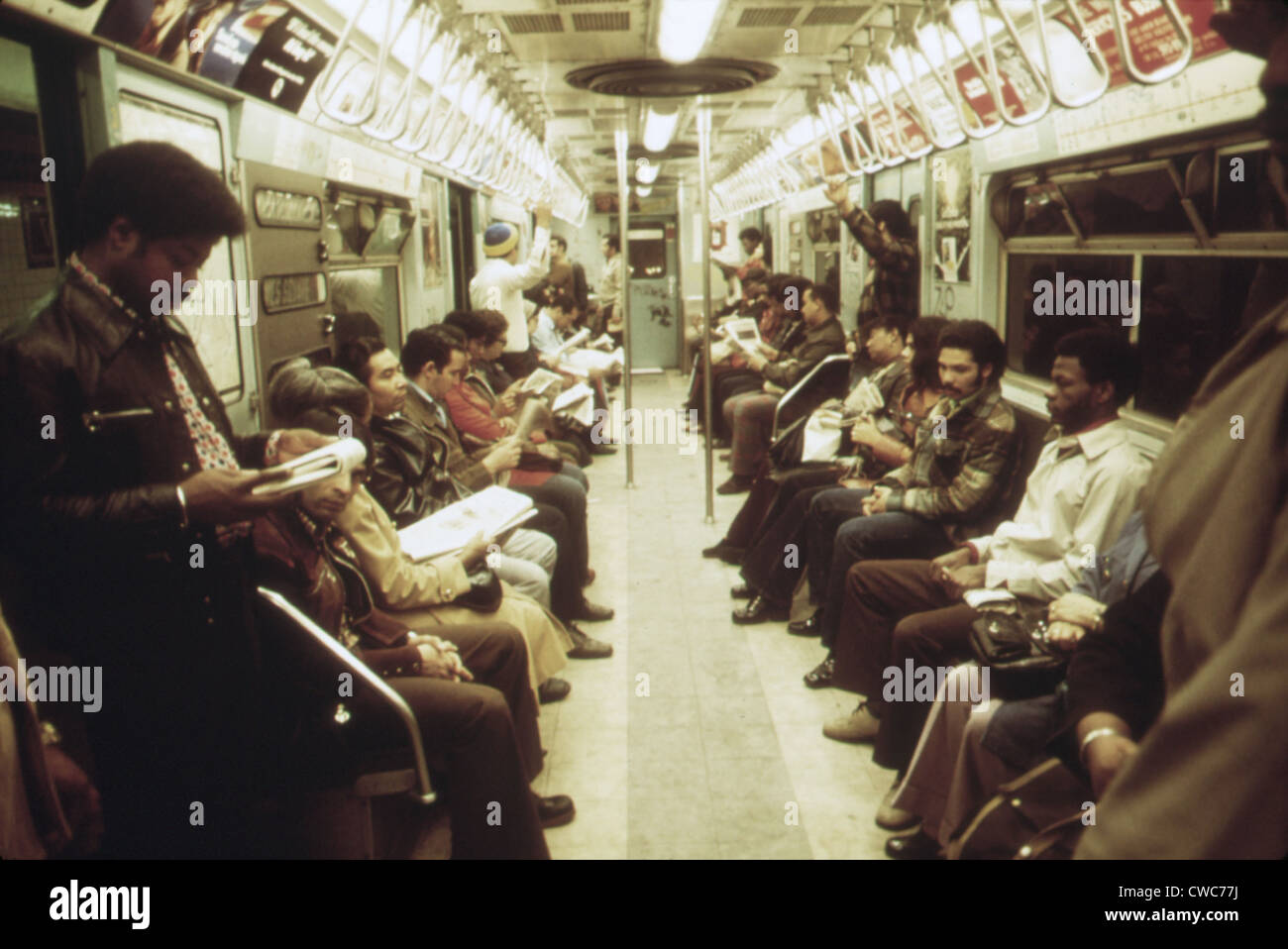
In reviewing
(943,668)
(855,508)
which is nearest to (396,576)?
(943,668)

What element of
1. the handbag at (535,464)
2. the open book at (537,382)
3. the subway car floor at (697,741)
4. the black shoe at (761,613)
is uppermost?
the open book at (537,382)

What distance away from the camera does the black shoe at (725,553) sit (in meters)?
5.31

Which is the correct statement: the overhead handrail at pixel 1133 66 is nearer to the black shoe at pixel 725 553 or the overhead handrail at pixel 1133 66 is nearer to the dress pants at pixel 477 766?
the dress pants at pixel 477 766

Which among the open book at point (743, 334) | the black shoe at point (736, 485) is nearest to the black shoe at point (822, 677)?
the black shoe at point (736, 485)

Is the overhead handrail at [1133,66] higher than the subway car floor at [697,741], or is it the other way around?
the overhead handrail at [1133,66]

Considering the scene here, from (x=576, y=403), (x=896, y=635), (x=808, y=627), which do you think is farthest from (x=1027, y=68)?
(x=576, y=403)

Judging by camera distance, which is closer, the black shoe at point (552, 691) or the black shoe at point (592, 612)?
the black shoe at point (552, 691)

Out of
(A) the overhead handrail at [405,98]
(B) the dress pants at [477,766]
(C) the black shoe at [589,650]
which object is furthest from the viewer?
(C) the black shoe at [589,650]

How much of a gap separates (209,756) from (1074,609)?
1.94 metres

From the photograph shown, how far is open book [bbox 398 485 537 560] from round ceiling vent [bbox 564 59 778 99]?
176cm

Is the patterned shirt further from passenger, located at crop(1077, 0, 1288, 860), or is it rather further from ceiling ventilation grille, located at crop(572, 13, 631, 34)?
ceiling ventilation grille, located at crop(572, 13, 631, 34)

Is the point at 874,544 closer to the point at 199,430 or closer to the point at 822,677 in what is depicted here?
the point at 822,677

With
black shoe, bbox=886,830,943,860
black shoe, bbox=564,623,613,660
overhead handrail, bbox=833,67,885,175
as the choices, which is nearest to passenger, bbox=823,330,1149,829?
black shoe, bbox=886,830,943,860

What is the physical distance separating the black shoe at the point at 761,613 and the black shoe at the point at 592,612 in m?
0.60
